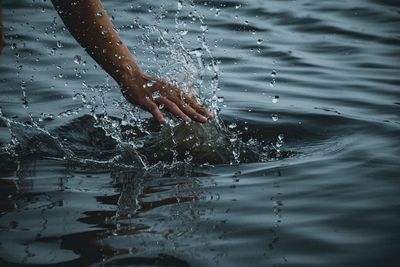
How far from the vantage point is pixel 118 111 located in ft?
18.1

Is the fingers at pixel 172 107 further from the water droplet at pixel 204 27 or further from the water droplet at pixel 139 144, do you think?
the water droplet at pixel 204 27

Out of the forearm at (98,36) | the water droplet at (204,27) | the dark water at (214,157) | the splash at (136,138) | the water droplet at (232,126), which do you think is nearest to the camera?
the dark water at (214,157)

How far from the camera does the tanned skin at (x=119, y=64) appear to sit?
405 cm

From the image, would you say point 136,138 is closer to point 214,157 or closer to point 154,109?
point 214,157

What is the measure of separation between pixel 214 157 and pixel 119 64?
2.96 feet

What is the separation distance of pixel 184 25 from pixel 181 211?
5.50 metres

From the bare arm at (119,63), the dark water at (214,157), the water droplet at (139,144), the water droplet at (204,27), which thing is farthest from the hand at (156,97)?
the water droplet at (204,27)

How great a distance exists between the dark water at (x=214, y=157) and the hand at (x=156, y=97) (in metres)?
0.37

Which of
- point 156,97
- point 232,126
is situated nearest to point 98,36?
point 156,97

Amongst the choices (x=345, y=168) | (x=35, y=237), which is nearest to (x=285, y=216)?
(x=345, y=168)

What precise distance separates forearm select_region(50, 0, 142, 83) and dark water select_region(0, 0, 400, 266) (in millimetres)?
649

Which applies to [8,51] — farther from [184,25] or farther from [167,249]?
[167,249]

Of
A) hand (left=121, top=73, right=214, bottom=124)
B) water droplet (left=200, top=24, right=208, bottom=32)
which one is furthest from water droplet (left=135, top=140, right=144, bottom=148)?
water droplet (left=200, top=24, right=208, bottom=32)

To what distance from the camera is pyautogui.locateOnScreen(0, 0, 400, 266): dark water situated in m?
3.09
